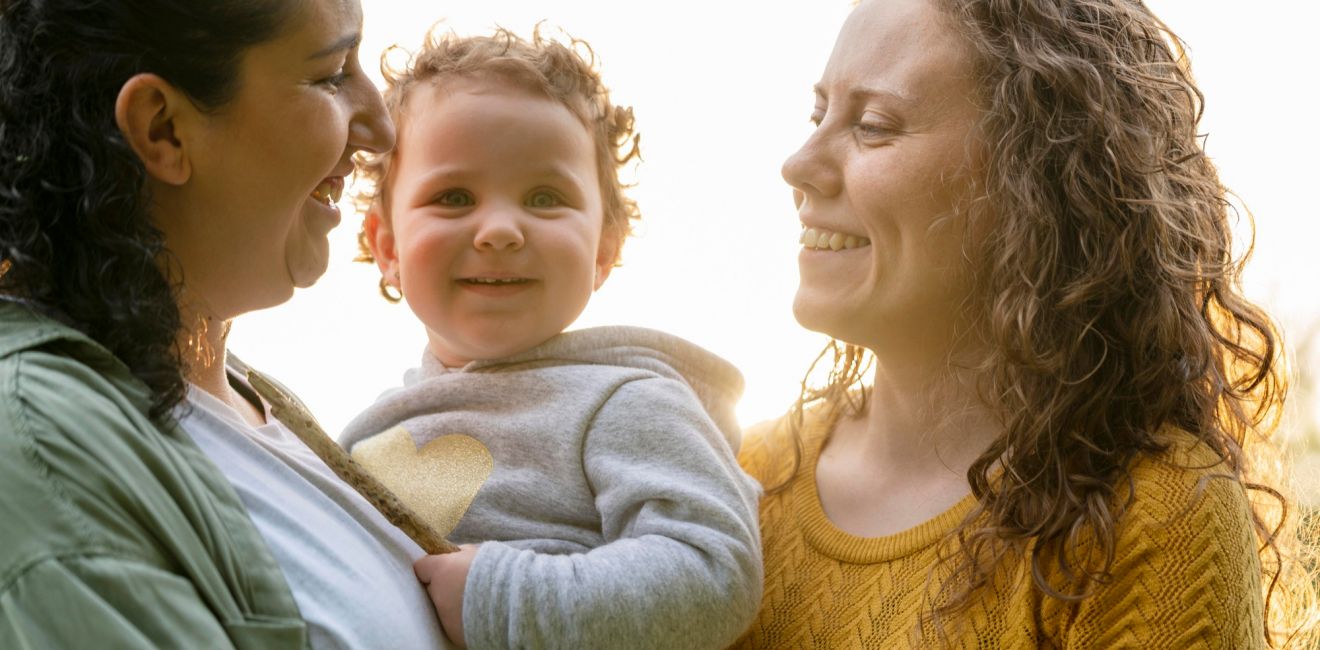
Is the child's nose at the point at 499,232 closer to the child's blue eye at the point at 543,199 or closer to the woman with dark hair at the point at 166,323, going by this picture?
the child's blue eye at the point at 543,199

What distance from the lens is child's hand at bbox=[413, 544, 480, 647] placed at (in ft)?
5.15

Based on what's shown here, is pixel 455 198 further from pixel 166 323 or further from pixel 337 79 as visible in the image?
pixel 166 323

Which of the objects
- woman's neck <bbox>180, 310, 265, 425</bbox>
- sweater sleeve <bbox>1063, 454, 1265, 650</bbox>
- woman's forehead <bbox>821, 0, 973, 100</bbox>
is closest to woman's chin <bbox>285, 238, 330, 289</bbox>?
woman's neck <bbox>180, 310, 265, 425</bbox>

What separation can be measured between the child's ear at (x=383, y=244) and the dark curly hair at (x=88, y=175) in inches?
→ 28.1

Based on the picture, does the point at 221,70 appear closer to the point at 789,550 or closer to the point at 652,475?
the point at 652,475

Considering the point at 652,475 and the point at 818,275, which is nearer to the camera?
the point at 652,475

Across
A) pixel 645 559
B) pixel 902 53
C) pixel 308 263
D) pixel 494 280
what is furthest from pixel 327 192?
pixel 902 53

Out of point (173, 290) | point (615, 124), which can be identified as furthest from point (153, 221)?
point (615, 124)

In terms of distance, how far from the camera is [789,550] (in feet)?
6.81

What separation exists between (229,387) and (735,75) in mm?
2428

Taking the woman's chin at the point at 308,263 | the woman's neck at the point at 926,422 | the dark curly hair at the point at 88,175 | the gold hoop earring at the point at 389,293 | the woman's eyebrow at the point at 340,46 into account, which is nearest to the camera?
the dark curly hair at the point at 88,175

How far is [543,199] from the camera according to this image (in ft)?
6.55

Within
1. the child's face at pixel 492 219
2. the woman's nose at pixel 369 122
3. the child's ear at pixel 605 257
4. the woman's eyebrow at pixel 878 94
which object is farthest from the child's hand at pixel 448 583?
the woman's eyebrow at pixel 878 94

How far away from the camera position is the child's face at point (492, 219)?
1.93 metres
